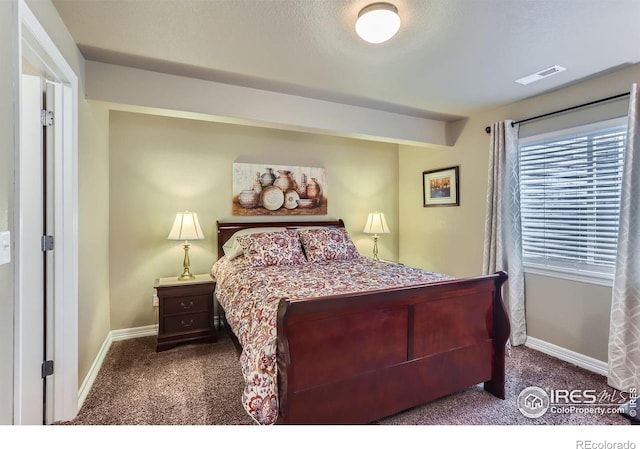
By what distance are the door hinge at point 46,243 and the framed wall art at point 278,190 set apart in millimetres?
1869

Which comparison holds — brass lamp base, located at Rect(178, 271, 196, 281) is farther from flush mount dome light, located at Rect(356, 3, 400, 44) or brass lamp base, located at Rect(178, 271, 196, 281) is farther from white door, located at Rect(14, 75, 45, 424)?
flush mount dome light, located at Rect(356, 3, 400, 44)

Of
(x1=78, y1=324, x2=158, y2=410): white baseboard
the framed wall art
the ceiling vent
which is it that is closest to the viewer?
(x1=78, y1=324, x2=158, y2=410): white baseboard

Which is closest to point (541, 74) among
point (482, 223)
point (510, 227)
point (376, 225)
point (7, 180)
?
point (510, 227)

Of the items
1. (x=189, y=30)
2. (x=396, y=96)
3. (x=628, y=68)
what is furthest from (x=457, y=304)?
(x=189, y=30)

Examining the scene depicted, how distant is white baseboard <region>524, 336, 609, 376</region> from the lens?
2437 millimetres

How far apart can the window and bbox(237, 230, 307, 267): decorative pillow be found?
2.29 m

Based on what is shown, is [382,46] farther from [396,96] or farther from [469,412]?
[469,412]

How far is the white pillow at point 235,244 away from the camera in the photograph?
3133mm

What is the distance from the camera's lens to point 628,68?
7.46 feet

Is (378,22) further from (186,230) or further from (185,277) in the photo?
(185,277)

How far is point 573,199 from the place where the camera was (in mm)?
2650

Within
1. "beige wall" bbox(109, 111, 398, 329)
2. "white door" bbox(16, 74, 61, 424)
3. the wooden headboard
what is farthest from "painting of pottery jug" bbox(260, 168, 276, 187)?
"white door" bbox(16, 74, 61, 424)
